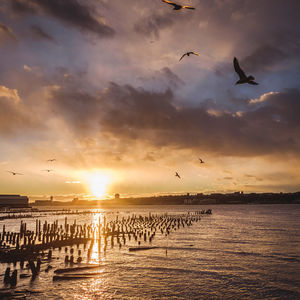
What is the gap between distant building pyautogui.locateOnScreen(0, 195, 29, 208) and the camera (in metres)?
150

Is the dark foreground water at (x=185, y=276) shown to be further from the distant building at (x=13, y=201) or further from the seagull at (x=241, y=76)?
the distant building at (x=13, y=201)

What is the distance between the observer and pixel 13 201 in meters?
154

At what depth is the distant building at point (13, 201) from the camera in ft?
491

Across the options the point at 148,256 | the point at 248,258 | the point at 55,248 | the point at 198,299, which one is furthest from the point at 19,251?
the point at 248,258

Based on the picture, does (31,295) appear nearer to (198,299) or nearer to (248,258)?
(198,299)

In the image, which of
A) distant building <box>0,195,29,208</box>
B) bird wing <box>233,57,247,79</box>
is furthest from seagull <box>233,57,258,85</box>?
distant building <box>0,195,29,208</box>

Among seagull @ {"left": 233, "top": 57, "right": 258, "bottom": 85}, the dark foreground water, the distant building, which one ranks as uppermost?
seagull @ {"left": 233, "top": 57, "right": 258, "bottom": 85}

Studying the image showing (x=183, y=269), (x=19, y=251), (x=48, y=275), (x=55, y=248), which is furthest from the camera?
(x=55, y=248)

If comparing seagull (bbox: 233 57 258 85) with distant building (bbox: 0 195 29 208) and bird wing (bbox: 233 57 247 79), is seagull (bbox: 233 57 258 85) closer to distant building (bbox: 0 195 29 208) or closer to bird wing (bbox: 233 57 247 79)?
bird wing (bbox: 233 57 247 79)

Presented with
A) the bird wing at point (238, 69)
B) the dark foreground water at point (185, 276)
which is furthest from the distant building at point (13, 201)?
the bird wing at point (238, 69)

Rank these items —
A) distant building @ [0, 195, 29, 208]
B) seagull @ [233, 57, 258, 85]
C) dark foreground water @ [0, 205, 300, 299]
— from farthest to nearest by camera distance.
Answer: distant building @ [0, 195, 29, 208] < dark foreground water @ [0, 205, 300, 299] < seagull @ [233, 57, 258, 85]

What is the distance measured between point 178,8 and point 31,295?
18.9m

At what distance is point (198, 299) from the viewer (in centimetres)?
1834

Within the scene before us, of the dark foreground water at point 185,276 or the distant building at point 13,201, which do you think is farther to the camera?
the distant building at point 13,201
